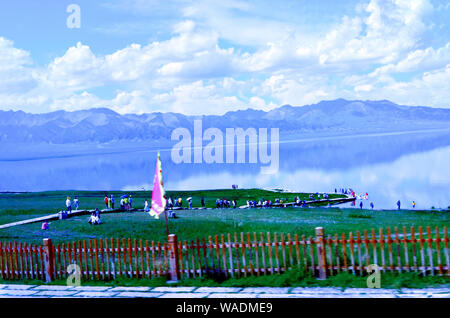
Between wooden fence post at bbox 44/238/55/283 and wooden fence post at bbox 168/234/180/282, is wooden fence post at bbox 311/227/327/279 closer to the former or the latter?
wooden fence post at bbox 168/234/180/282

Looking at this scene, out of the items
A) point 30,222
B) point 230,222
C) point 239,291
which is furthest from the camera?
point 30,222

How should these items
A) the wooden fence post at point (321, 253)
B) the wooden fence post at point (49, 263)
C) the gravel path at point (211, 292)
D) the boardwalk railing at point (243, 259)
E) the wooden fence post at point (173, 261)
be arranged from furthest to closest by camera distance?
the wooden fence post at point (49, 263) → the wooden fence post at point (173, 261) → the wooden fence post at point (321, 253) → the boardwalk railing at point (243, 259) → the gravel path at point (211, 292)

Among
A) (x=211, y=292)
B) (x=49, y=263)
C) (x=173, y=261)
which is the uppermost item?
(x=173, y=261)

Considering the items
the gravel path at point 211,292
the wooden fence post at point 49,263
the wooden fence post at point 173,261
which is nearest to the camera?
the gravel path at point 211,292

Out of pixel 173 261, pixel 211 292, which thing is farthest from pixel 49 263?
pixel 211 292

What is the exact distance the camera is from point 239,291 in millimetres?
12734

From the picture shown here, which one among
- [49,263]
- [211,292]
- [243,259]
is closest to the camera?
[211,292]

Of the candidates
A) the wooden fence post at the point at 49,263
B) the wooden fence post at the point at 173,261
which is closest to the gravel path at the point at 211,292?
the wooden fence post at the point at 173,261

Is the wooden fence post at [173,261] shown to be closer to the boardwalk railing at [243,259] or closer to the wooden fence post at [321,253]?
the boardwalk railing at [243,259]

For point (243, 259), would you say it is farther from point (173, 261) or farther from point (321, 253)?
point (321, 253)

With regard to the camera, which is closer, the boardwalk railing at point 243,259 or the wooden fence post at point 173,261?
the boardwalk railing at point 243,259
